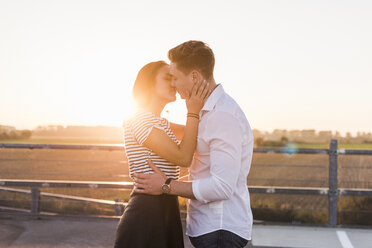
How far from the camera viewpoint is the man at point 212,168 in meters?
2.09

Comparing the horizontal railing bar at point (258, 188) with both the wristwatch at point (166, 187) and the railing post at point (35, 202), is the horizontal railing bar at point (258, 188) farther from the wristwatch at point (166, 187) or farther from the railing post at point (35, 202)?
the wristwatch at point (166, 187)

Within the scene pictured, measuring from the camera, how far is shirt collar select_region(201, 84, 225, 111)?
2.20 metres

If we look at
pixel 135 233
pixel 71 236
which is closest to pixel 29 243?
pixel 71 236

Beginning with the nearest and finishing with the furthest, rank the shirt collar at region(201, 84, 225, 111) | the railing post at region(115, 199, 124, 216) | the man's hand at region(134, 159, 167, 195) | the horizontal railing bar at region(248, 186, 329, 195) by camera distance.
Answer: the shirt collar at region(201, 84, 225, 111) → the man's hand at region(134, 159, 167, 195) → the horizontal railing bar at region(248, 186, 329, 195) → the railing post at region(115, 199, 124, 216)

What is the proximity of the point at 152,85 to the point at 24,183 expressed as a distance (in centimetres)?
494

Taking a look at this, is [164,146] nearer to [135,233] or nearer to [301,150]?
[135,233]

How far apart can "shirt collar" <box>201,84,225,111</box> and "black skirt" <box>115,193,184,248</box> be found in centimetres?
58

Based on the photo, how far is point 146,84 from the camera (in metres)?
2.61

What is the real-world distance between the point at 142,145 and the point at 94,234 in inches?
149

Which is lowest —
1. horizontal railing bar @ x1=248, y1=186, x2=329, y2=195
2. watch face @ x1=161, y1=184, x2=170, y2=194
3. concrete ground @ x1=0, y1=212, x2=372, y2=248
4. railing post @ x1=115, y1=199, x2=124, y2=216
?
concrete ground @ x1=0, y1=212, x2=372, y2=248

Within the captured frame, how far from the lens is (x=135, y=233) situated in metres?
2.36

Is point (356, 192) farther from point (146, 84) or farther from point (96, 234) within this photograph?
point (146, 84)

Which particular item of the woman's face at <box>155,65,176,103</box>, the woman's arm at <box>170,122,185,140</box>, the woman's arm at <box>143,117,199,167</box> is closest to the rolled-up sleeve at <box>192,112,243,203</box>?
the woman's arm at <box>143,117,199,167</box>

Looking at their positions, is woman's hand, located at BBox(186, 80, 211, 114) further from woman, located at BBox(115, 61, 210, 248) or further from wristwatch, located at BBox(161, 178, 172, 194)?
wristwatch, located at BBox(161, 178, 172, 194)
